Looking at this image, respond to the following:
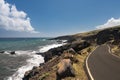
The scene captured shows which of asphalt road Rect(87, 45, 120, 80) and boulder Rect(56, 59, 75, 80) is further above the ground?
boulder Rect(56, 59, 75, 80)

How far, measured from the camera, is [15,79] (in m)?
36.8

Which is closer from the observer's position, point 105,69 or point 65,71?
point 65,71

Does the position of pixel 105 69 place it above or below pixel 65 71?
below

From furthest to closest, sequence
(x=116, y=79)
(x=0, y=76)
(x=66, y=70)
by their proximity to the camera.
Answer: (x=0, y=76) < (x=66, y=70) < (x=116, y=79)

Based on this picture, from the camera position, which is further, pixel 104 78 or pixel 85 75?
pixel 85 75

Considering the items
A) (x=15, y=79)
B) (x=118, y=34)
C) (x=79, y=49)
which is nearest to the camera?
(x=15, y=79)

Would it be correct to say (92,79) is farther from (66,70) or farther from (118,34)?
(118,34)

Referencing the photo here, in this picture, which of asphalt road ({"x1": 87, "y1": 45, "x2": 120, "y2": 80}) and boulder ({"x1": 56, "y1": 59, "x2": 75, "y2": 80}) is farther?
asphalt road ({"x1": 87, "y1": 45, "x2": 120, "y2": 80})

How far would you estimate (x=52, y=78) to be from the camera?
17.4 metres

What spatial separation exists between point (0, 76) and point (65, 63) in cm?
2677

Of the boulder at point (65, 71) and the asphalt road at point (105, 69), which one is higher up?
the boulder at point (65, 71)

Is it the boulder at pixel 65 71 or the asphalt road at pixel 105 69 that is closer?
the boulder at pixel 65 71

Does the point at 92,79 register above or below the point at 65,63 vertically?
below

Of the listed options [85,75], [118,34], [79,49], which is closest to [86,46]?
[79,49]
